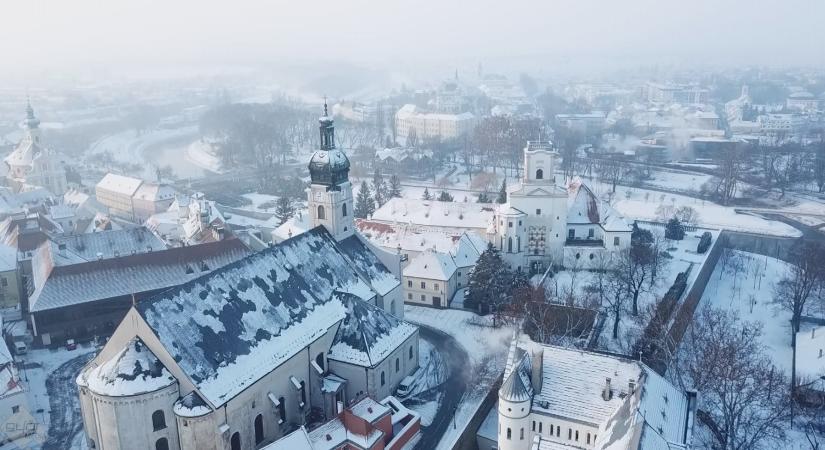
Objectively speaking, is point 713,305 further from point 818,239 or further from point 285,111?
point 285,111

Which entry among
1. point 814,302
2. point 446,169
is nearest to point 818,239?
point 814,302

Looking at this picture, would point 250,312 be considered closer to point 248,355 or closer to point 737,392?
point 248,355

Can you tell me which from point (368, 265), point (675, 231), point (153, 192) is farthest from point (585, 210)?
point (153, 192)

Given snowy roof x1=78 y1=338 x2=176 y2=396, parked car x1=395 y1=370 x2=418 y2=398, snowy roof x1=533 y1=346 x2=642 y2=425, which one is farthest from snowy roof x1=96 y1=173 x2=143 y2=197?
snowy roof x1=533 y1=346 x2=642 y2=425

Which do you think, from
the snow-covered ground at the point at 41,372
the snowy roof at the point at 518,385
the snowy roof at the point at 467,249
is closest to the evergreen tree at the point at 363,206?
the snowy roof at the point at 467,249

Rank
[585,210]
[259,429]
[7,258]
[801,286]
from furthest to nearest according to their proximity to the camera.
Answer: [585,210]
[7,258]
[801,286]
[259,429]

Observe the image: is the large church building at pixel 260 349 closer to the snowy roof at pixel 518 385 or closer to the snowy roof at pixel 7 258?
the snowy roof at pixel 518 385

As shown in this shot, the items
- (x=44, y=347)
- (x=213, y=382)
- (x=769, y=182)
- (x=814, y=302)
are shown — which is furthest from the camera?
(x=769, y=182)
